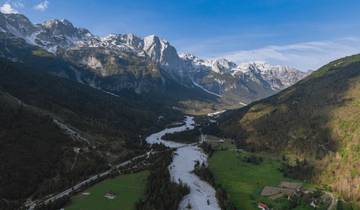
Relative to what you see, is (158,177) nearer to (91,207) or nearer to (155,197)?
(155,197)

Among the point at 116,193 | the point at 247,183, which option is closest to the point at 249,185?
the point at 247,183

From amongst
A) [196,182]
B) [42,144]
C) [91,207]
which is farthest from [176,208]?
[42,144]

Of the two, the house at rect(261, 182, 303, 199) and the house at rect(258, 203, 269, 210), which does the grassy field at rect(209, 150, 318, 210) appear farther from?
the house at rect(261, 182, 303, 199)

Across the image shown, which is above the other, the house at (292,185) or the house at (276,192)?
the house at (292,185)

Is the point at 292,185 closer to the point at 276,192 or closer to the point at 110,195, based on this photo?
the point at 276,192

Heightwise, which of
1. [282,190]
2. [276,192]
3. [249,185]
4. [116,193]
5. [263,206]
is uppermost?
[116,193]

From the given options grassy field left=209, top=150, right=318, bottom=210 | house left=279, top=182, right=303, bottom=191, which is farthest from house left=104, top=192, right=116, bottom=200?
house left=279, top=182, right=303, bottom=191

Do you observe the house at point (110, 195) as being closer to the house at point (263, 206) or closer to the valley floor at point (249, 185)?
the valley floor at point (249, 185)

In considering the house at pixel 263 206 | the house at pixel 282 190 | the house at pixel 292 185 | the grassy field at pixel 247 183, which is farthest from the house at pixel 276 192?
the house at pixel 263 206
